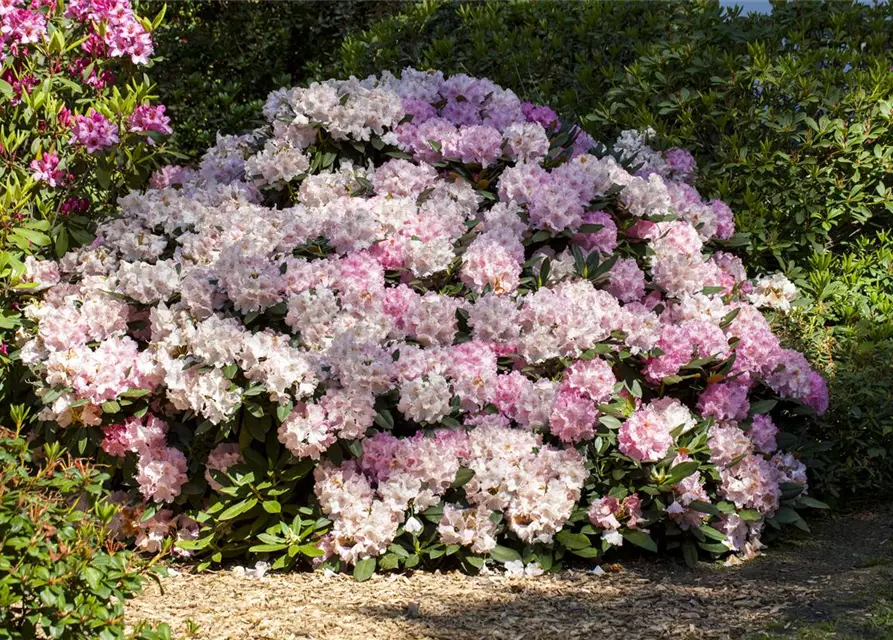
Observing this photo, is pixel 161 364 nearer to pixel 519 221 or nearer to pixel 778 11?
pixel 519 221

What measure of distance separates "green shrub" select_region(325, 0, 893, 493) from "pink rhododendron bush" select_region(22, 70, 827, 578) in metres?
0.95

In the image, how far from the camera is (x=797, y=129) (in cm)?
625

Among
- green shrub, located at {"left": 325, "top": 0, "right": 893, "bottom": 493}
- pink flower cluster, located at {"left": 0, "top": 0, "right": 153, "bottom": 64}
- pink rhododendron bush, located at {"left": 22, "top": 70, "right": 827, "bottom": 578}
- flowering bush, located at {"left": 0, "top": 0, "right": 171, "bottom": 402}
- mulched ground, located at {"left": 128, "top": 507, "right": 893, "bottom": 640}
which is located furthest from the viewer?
green shrub, located at {"left": 325, "top": 0, "right": 893, "bottom": 493}

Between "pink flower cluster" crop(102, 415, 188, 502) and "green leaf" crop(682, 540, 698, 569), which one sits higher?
"pink flower cluster" crop(102, 415, 188, 502)

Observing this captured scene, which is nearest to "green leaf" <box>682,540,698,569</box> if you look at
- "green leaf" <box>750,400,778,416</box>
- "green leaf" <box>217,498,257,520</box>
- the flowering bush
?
"green leaf" <box>750,400,778,416</box>

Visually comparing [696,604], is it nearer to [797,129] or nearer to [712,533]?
[712,533]

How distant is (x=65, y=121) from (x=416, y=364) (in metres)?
2.16

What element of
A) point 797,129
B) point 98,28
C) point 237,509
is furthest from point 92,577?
point 797,129

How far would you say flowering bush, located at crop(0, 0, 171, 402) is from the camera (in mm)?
5109

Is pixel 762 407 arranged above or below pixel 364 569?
above

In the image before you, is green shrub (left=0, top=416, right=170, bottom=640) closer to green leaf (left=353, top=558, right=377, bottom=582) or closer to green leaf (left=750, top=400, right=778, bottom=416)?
green leaf (left=353, top=558, right=377, bottom=582)

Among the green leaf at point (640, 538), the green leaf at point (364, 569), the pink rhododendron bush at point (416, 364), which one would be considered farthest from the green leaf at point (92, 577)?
the green leaf at point (640, 538)

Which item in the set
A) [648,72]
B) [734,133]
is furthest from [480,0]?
[734,133]

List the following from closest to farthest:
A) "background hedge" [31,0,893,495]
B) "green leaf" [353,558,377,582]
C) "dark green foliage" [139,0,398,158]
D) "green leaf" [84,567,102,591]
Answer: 1. "green leaf" [84,567,102,591]
2. "green leaf" [353,558,377,582]
3. "background hedge" [31,0,893,495]
4. "dark green foliage" [139,0,398,158]
